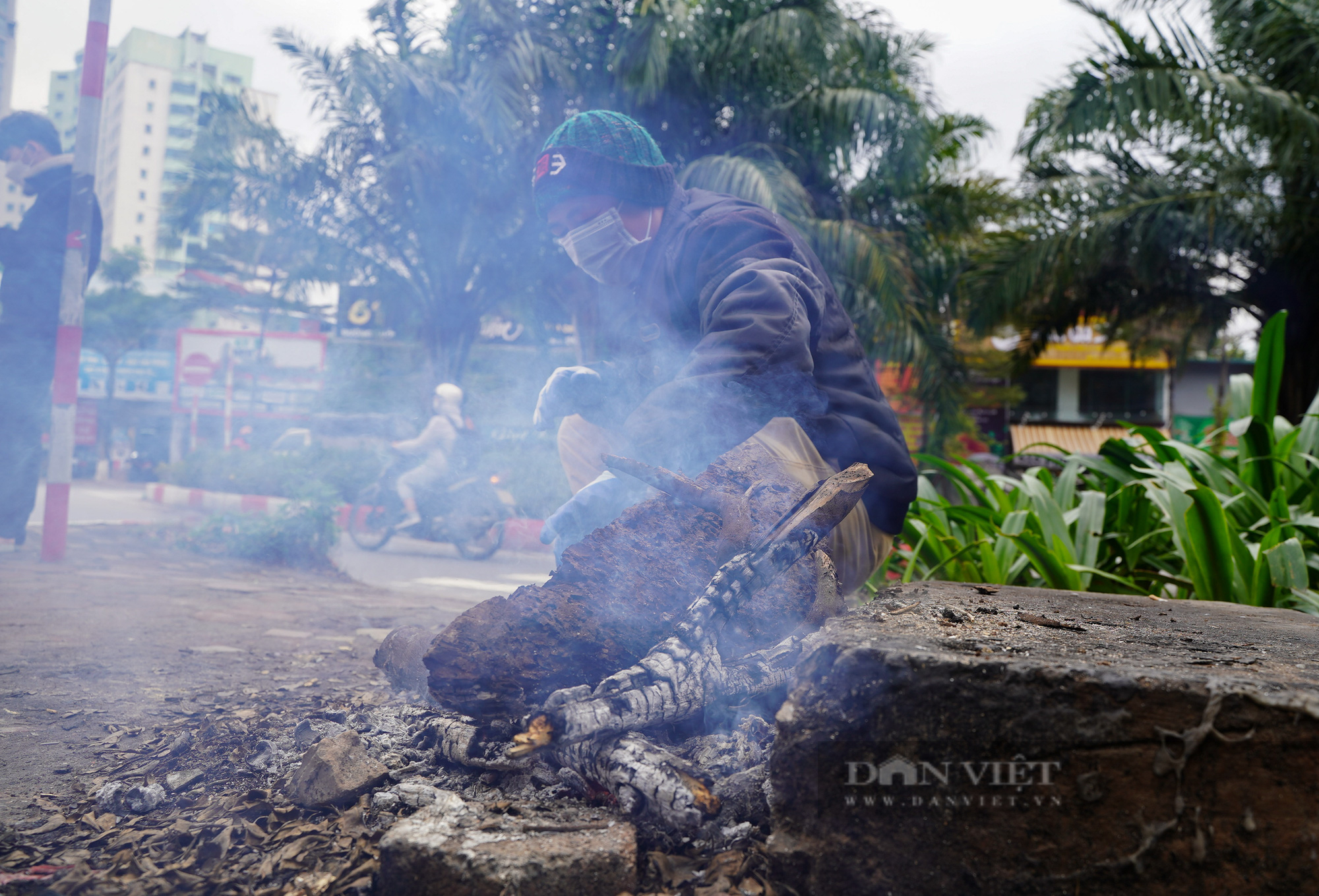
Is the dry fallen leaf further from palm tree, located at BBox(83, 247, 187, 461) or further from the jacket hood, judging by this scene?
palm tree, located at BBox(83, 247, 187, 461)

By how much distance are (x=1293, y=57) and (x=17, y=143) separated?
34.2ft

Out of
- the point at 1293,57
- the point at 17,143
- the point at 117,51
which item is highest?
the point at 1293,57

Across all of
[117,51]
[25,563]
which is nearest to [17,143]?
[117,51]

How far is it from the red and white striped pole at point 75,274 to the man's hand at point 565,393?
341 centimetres

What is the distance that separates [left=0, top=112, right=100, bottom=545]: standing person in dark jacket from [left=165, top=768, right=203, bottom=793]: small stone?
3.69 m

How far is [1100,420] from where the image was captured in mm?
21312

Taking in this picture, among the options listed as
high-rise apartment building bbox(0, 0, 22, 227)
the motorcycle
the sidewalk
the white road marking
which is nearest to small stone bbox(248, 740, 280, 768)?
the sidewalk

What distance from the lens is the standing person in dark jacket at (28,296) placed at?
4.18m

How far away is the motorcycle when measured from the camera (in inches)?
264

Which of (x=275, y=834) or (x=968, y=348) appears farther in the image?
(x=968, y=348)

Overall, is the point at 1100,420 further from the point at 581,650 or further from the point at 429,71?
the point at 581,650

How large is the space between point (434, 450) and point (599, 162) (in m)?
5.91

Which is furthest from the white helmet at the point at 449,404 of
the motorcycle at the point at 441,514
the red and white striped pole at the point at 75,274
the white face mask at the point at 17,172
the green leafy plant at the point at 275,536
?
the white face mask at the point at 17,172

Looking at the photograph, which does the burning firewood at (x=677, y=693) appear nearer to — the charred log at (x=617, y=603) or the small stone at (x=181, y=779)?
the charred log at (x=617, y=603)
